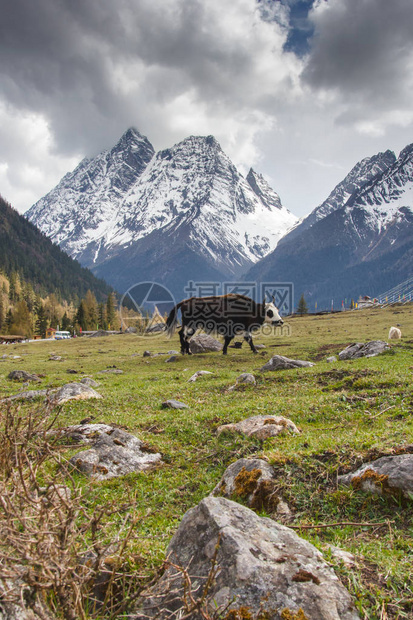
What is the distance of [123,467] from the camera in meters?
7.11

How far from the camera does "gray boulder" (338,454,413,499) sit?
4824 mm

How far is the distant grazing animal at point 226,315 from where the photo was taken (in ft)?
87.4

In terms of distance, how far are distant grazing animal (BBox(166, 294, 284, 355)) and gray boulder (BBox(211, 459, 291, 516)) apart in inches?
798

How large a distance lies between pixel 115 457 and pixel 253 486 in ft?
9.79

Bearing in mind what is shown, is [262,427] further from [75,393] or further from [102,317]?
[102,317]

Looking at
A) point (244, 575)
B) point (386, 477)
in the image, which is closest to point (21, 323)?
point (386, 477)

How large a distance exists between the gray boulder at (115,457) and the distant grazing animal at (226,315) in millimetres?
18590

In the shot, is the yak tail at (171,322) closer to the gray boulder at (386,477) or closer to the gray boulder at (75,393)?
the gray boulder at (75,393)

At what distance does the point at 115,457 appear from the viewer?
7254mm

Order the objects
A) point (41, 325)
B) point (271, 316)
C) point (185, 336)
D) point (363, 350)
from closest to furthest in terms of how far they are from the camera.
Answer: point (363, 350) < point (271, 316) < point (185, 336) < point (41, 325)

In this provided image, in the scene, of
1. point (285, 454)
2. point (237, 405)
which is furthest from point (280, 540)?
point (237, 405)

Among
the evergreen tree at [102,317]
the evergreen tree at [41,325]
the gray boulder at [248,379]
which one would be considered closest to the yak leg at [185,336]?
the gray boulder at [248,379]

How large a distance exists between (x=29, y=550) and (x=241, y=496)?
3592 mm

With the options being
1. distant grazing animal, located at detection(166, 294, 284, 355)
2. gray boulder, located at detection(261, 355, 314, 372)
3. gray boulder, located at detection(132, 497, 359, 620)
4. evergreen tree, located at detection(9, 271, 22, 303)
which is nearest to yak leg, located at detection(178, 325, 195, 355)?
distant grazing animal, located at detection(166, 294, 284, 355)
